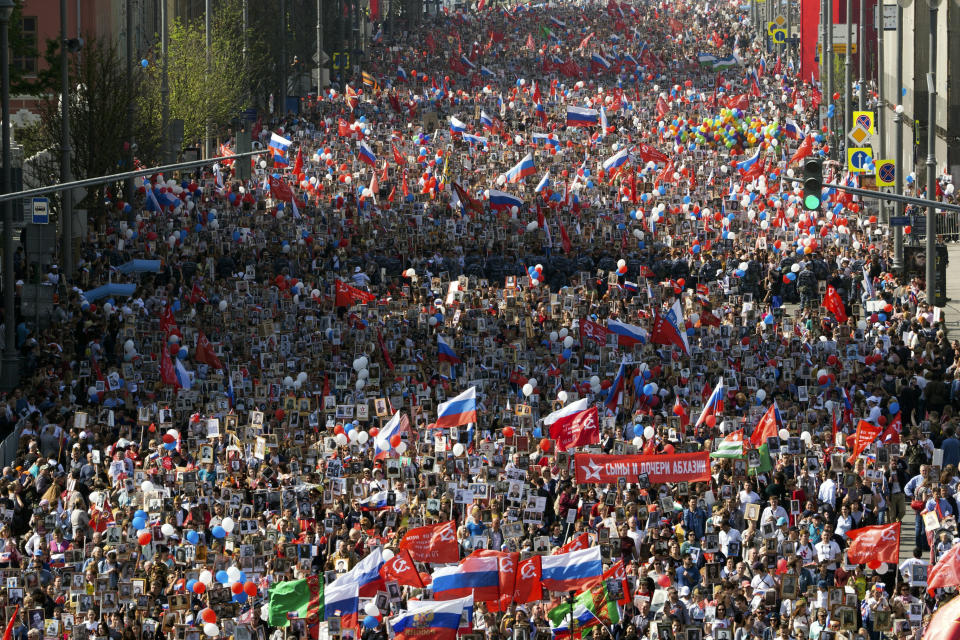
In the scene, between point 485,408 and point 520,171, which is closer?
point 485,408

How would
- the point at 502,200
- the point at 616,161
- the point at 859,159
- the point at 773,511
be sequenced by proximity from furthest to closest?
the point at 616,161, the point at 859,159, the point at 502,200, the point at 773,511

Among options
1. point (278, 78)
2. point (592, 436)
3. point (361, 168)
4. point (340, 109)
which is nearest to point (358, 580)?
point (592, 436)

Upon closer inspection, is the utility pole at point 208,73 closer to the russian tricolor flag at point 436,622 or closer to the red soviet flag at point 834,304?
the red soviet flag at point 834,304

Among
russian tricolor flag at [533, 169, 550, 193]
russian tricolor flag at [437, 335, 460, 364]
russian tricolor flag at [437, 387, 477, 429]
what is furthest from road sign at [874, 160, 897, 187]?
russian tricolor flag at [437, 387, 477, 429]

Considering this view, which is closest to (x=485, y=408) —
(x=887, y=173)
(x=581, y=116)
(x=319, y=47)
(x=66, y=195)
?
(x=66, y=195)

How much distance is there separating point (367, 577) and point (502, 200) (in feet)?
82.6

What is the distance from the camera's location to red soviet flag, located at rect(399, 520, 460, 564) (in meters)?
22.6

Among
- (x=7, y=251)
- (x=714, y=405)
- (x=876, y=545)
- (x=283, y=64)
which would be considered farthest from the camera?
(x=283, y=64)

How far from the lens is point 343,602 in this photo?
2120 centimetres

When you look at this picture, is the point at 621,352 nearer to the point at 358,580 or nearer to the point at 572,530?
the point at 572,530

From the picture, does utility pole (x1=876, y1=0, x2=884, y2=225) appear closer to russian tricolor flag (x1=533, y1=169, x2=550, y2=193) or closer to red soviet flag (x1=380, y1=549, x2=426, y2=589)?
russian tricolor flag (x1=533, y1=169, x2=550, y2=193)

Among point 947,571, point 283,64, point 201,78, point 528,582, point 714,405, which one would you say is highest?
point 201,78

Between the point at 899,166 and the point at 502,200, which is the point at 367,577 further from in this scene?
the point at 899,166

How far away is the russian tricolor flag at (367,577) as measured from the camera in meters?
21.3
